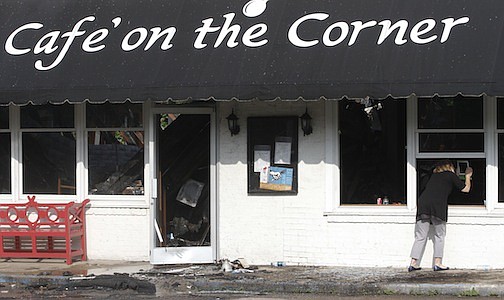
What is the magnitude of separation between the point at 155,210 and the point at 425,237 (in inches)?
153

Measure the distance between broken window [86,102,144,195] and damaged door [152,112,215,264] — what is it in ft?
1.59

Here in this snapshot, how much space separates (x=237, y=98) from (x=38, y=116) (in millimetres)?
3820

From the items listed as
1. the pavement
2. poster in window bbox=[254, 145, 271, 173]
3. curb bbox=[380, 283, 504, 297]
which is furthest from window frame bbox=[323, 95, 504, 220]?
curb bbox=[380, 283, 504, 297]

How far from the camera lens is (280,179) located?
1330cm

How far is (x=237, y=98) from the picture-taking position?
40.7 ft

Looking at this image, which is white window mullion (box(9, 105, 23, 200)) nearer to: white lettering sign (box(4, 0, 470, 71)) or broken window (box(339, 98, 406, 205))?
white lettering sign (box(4, 0, 470, 71))

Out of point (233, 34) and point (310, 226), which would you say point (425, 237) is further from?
point (233, 34)

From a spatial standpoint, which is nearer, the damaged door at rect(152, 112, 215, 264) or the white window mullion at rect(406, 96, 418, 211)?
the white window mullion at rect(406, 96, 418, 211)

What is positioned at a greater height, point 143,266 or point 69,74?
point 69,74

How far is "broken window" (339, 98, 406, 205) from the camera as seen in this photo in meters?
13.1

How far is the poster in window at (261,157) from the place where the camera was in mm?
13367

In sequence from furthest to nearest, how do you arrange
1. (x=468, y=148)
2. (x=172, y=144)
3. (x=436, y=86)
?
(x=172, y=144) < (x=468, y=148) < (x=436, y=86)

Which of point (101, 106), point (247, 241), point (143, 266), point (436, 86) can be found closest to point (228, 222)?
point (247, 241)

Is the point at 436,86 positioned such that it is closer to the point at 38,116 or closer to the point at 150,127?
the point at 150,127
